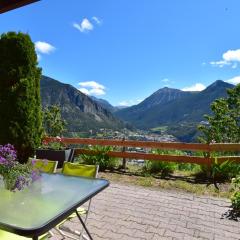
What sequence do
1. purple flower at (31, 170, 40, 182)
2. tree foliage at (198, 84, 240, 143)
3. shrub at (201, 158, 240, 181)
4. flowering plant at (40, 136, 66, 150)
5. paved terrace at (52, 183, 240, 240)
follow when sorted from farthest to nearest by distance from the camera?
tree foliage at (198, 84, 240, 143)
flowering plant at (40, 136, 66, 150)
shrub at (201, 158, 240, 181)
paved terrace at (52, 183, 240, 240)
purple flower at (31, 170, 40, 182)

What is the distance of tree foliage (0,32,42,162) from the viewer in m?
8.02

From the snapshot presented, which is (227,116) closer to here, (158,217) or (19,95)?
(19,95)

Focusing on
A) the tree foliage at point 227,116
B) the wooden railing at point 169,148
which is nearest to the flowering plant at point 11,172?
the wooden railing at point 169,148

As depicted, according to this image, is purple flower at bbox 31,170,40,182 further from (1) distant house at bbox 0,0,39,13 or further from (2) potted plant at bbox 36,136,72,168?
(2) potted plant at bbox 36,136,72,168

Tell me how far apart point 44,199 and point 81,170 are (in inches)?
45.6

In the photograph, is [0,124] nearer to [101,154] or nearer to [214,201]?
[101,154]

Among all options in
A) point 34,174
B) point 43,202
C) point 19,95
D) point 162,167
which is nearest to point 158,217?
point 34,174

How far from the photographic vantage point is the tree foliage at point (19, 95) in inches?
316

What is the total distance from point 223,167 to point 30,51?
5494 millimetres

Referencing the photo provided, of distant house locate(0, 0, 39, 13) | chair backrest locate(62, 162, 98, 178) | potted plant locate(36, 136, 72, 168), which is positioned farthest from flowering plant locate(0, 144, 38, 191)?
potted plant locate(36, 136, 72, 168)

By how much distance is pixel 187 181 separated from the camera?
739 centimetres

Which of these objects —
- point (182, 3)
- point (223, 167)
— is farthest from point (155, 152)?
point (182, 3)

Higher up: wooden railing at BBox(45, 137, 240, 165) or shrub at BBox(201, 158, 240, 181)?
wooden railing at BBox(45, 137, 240, 165)

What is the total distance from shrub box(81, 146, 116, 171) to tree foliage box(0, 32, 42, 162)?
138cm
